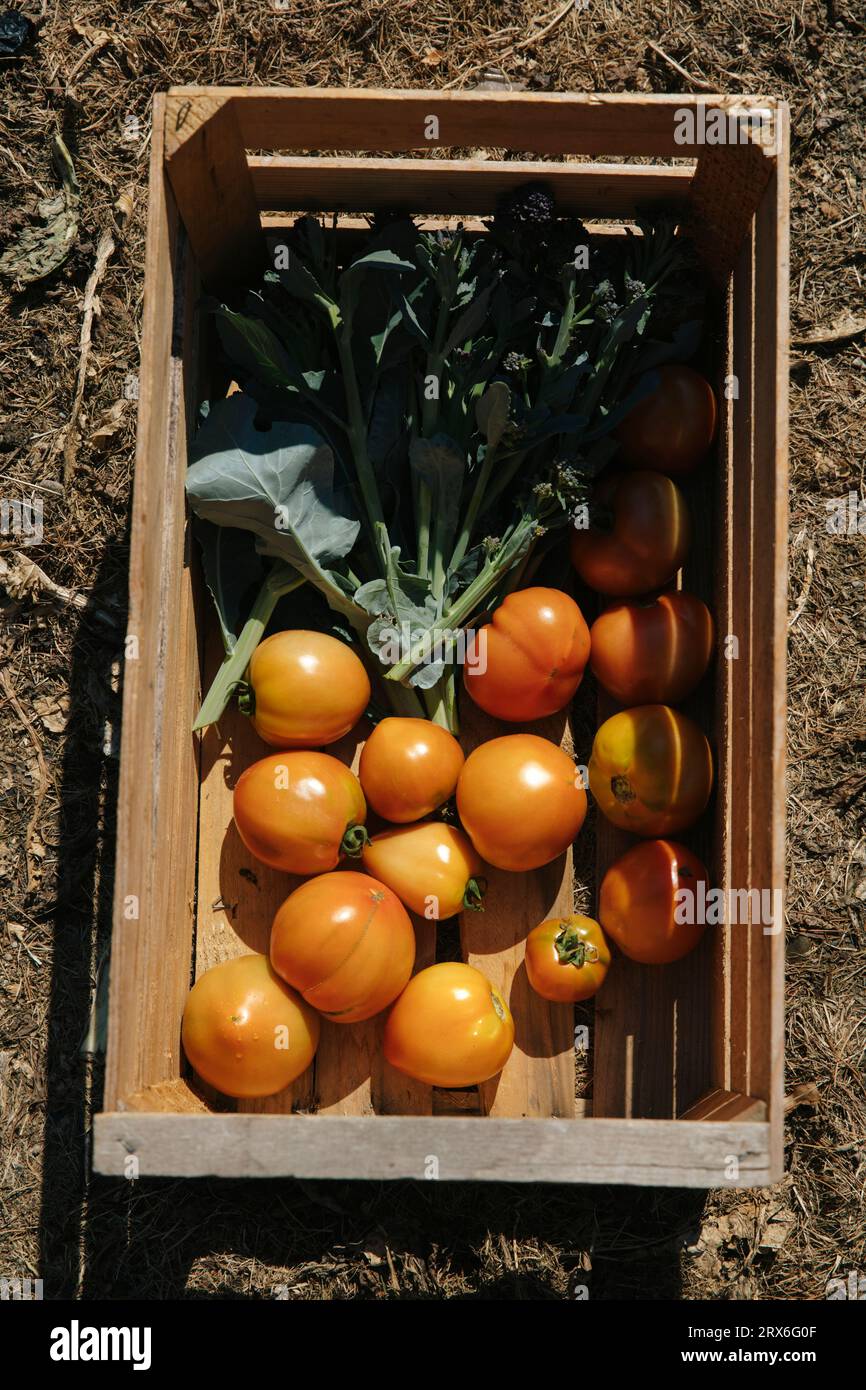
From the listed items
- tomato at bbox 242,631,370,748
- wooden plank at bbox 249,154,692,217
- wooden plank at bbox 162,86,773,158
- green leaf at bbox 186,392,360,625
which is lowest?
tomato at bbox 242,631,370,748

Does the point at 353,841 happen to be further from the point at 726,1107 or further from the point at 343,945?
the point at 726,1107

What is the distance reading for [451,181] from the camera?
239 cm

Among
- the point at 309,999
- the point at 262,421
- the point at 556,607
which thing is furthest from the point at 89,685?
the point at 556,607

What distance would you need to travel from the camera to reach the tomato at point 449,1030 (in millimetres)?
2166

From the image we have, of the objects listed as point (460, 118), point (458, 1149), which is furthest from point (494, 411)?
point (458, 1149)

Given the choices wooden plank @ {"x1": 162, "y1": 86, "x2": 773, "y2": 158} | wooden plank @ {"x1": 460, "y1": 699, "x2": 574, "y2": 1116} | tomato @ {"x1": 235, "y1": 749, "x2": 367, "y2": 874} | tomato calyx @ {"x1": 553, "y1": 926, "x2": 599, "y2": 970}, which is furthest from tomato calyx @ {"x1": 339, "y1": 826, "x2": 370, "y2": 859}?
wooden plank @ {"x1": 162, "y1": 86, "x2": 773, "y2": 158}

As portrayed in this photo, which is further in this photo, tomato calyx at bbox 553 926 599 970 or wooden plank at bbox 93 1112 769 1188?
tomato calyx at bbox 553 926 599 970

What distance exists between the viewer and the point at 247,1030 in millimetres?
2176

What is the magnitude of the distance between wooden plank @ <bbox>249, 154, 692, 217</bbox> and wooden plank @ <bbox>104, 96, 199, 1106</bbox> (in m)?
0.29

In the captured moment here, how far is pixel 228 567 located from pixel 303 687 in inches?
13.3

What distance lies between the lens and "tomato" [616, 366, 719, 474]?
93.8 inches

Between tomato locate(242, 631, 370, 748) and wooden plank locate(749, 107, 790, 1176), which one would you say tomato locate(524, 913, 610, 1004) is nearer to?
wooden plank locate(749, 107, 790, 1176)

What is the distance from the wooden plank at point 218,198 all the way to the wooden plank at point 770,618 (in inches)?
41.0

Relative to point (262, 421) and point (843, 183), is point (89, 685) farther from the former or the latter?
point (843, 183)
